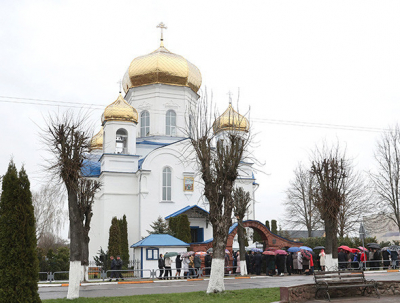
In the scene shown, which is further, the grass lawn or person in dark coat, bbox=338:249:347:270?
person in dark coat, bbox=338:249:347:270

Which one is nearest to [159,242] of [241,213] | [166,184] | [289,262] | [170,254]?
[170,254]

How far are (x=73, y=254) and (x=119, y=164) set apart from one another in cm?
1862

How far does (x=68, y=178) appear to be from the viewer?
47.8 ft

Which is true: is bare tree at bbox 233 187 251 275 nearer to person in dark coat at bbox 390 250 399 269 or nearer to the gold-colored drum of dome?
person in dark coat at bbox 390 250 399 269

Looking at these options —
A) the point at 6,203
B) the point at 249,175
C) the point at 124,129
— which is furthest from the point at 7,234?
the point at 249,175

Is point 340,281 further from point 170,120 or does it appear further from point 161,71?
point 161,71

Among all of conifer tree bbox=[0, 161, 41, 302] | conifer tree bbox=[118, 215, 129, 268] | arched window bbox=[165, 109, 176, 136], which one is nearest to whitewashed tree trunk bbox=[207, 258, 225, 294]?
conifer tree bbox=[0, 161, 41, 302]

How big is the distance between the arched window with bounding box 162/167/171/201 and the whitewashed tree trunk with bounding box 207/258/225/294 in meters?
18.8

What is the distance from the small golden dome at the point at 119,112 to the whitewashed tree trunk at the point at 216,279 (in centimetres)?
2023

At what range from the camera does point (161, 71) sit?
3597 cm

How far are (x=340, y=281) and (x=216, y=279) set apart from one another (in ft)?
11.6

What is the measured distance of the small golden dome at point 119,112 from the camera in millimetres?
32750

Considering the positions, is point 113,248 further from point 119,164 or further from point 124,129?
point 124,129

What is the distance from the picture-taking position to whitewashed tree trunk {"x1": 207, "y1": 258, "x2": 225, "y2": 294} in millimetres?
13578
